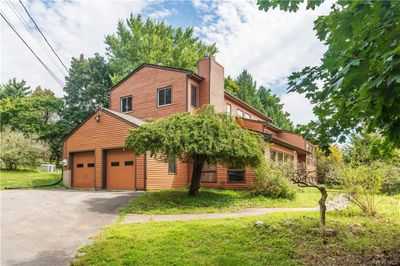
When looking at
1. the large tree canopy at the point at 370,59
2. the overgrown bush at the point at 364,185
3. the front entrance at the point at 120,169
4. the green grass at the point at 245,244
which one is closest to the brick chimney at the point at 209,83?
the front entrance at the point at 120,169

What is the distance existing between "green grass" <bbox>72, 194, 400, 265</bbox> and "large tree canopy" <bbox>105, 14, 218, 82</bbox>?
26.9 meters

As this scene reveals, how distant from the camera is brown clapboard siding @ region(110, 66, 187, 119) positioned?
18.5m

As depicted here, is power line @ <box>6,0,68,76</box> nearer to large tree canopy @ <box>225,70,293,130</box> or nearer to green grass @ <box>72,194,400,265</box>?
green grass @ <box>72,194,400,265</box>

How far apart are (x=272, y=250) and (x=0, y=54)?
13163 millimetres

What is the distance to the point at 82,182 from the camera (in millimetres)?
18281

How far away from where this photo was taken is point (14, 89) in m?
41.8

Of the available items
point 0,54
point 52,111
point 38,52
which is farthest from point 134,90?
point 52,111

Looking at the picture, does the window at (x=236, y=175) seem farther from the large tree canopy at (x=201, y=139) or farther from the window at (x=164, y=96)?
the window at (x=164, y=96)

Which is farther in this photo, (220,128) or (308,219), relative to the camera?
(220,128)

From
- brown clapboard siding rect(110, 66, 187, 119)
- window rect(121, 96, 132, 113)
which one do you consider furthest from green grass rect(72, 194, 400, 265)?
window rect(121, 96, 132, 113)

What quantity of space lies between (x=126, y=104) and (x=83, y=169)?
5.75 metres

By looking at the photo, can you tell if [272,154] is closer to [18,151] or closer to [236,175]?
[236,175]

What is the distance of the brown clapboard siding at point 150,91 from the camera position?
18547mm

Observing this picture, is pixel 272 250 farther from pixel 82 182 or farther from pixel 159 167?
pixel 82 182
